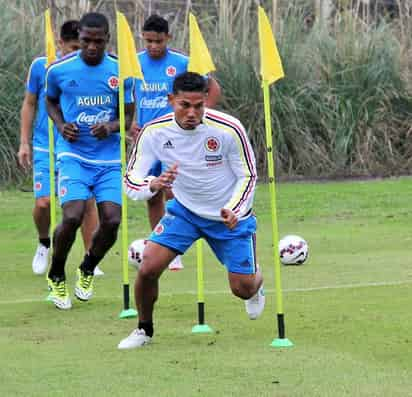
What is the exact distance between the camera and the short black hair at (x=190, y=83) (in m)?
8.23

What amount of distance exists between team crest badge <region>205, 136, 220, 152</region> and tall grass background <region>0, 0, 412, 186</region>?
476 inches

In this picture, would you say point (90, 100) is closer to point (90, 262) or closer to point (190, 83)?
point (90, 262)

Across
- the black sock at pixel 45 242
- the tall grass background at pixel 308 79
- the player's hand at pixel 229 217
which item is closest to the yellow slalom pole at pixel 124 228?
the player's hand at pixel 229 217

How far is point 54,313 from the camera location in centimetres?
1009

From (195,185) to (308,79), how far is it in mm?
13193

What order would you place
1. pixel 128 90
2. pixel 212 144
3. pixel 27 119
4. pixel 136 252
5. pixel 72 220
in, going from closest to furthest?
pixel 212 144, pixel 72 220, pixel 128 90, pixel 27 119, pixel 136 252

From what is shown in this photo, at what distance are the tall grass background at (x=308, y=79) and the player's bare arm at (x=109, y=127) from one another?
9817mm

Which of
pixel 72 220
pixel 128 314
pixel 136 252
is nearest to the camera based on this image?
pixel 128 314

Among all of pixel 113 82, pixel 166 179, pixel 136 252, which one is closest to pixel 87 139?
pixel 113 82

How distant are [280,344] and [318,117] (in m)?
13.1

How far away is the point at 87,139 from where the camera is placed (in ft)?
34.7

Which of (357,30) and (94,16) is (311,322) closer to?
(94,16)

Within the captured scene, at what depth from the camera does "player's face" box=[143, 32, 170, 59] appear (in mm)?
12586

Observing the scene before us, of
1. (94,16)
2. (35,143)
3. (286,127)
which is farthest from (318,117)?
(94,16)
